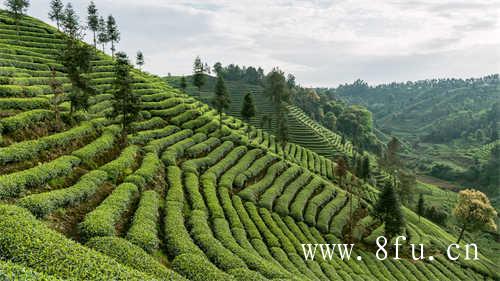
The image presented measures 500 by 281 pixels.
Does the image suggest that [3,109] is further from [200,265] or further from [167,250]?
[200,265]

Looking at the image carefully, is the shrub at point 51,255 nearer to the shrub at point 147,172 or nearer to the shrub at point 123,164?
the shrub at point 123,164

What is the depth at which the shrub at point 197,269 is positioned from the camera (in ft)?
52.6

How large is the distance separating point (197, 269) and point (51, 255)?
746cm

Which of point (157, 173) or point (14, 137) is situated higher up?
point (14, 137)

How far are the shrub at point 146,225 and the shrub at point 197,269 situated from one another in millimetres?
1901

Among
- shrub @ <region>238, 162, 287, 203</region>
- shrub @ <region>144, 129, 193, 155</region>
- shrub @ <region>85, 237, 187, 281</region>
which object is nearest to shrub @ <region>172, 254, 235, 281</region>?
shrub @ <region>85, 237, 187, 281</region>

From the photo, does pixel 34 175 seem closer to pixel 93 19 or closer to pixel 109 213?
pixel 109 213

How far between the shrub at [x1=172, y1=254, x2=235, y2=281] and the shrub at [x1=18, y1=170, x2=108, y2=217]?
7.94 m

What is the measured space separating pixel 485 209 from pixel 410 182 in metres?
17.3

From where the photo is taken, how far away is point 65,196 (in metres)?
18.9

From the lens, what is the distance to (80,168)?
25.0 metres

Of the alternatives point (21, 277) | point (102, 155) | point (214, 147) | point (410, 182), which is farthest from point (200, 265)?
point (410, 182)

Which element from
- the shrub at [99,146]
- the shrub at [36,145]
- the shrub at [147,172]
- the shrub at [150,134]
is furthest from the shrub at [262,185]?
the shrub at [36,145]

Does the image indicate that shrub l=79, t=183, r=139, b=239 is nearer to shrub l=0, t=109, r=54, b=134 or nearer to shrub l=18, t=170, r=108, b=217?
shrub l=18, t=170, r=108, b=217
